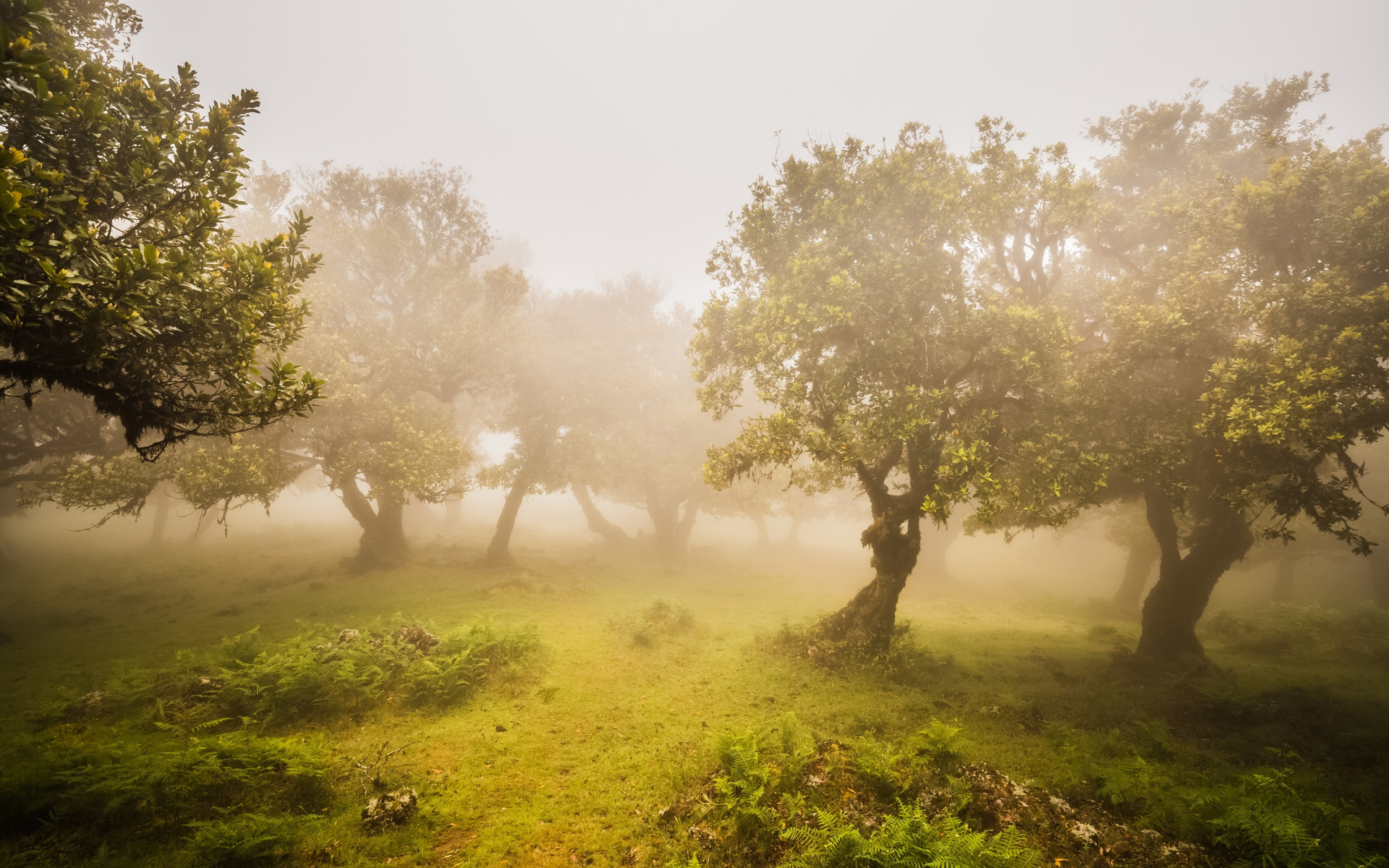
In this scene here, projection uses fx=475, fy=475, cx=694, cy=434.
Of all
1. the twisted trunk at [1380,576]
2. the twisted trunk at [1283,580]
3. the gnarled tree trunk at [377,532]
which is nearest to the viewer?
the gnarled tree trunk at [377,532]

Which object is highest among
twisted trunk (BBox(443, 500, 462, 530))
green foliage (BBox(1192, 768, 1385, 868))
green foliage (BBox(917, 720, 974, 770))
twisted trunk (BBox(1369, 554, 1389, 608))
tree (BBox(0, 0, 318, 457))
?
tree (BBox(0, 0, 318, 457))

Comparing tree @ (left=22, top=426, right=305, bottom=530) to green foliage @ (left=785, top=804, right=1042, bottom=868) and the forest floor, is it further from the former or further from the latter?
green foliage @ (left=785, top=804, right=1042, bottom=868)

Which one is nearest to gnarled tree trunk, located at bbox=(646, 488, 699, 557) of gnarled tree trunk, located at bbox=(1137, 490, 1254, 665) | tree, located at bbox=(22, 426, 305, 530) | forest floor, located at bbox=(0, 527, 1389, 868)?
forest floor, located at bbox=(0, 527, 1389, 868)

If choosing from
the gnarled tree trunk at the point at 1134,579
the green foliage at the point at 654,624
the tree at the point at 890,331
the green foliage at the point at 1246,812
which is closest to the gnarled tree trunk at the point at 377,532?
the green foliage at the point at 654,624

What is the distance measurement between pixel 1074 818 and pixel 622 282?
1492 inches

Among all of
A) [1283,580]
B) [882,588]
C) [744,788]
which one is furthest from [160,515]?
[1283,580]

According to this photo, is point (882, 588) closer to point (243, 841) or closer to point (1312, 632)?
point (243, 841)

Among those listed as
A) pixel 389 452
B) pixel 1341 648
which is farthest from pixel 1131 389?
pixel 389 452

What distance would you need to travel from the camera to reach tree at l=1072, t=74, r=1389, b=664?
1106cm

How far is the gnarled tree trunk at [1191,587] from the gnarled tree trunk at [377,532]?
3032 cm

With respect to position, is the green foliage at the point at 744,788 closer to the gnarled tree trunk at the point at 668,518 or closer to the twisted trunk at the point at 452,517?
the gnarled tree trunk at the point at 668,518

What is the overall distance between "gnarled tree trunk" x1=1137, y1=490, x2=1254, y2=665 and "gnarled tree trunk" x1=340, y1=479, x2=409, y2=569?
30.3 metres

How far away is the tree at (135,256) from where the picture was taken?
6.16m

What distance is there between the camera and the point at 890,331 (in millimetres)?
14219
